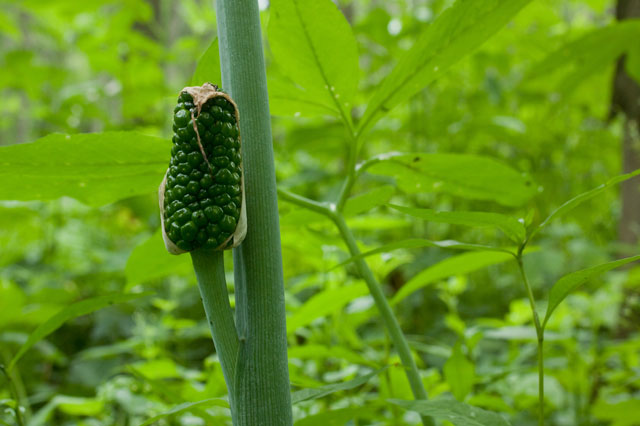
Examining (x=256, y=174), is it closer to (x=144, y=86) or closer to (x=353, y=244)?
(x=353, y=244)

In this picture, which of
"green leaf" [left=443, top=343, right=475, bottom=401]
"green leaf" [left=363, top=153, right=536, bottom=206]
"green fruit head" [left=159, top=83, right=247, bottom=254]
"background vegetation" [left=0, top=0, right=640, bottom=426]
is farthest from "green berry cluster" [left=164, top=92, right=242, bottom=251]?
"green leaf" [left=443, top=343, right=475, bottom=401]

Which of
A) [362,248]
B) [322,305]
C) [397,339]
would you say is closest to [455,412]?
[397,339]

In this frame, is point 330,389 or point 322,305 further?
point 322,305

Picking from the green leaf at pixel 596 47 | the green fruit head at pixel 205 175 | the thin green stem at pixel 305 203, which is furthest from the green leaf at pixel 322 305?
the green leaf at pixel 596 47

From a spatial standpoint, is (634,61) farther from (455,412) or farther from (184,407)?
(184,407)

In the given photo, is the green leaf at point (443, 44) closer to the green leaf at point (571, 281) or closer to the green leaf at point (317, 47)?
the green leaf at point (317, 47)

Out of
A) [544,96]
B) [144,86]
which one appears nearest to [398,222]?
[544,96]

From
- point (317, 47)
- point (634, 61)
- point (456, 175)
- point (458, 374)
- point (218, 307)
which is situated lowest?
point (458, 374)
